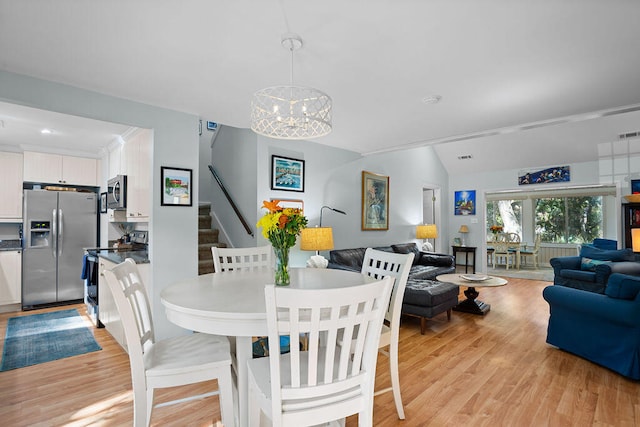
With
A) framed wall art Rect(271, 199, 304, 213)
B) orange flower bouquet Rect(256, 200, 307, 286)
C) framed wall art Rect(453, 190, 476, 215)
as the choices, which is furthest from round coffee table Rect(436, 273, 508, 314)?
framed wall art Rect(453, 190, 476, 215)

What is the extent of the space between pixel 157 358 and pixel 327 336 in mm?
974

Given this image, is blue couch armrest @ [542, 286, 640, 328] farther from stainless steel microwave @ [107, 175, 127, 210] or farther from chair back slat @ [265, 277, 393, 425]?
stainless steel microwave @ [107, 175, 127, 210]

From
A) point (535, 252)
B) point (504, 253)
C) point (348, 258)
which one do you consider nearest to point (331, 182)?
point (348, 258)

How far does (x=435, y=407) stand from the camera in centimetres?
216

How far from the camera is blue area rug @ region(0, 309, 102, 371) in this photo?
2922 millimetres

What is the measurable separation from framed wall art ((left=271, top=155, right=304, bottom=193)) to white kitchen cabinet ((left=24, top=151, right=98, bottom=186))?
10.1ft

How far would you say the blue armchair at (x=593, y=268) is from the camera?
444 centimetres

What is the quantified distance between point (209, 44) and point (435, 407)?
2.84 m

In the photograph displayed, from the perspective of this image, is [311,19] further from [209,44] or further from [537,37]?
[537,37]

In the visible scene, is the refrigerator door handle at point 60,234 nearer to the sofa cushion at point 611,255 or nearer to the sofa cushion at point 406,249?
the sofa cushion at point 406,249

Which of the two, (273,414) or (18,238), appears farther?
(18,238)

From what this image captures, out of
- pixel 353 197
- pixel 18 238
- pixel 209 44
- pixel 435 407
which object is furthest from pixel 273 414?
pixel 18 238

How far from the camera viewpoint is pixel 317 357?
130 centimetres

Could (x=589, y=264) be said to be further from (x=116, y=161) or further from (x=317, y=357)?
(x=116, y=161)
